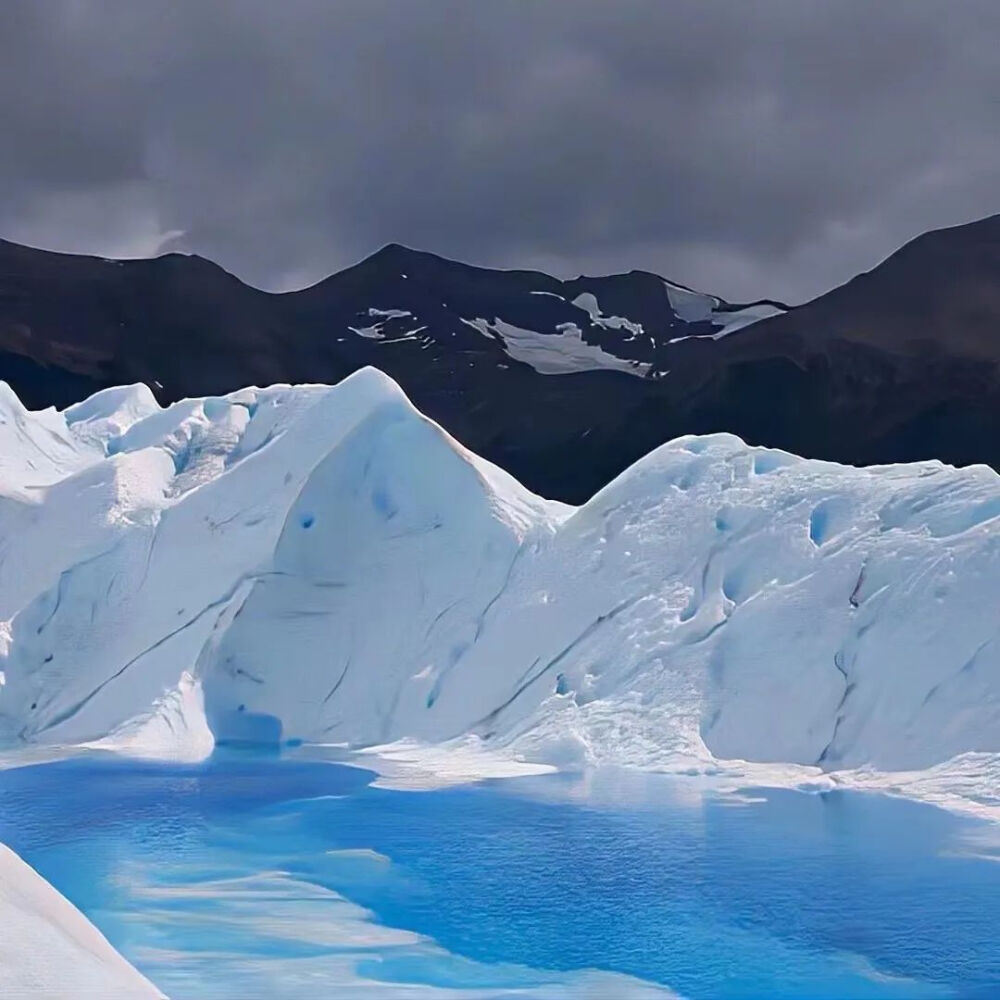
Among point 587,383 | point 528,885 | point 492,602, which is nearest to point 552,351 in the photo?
point 587,383

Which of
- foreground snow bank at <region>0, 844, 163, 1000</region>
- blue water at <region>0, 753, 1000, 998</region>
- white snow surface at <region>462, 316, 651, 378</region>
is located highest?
white snow surface at <region>462, 316, 651, 378</region>

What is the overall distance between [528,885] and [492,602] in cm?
902

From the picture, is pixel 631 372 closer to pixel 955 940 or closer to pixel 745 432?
pixel 745 432

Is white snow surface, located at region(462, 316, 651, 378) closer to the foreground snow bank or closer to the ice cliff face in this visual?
the ice cliff face

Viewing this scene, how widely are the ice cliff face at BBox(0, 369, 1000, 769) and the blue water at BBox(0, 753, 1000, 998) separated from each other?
67.4 inches

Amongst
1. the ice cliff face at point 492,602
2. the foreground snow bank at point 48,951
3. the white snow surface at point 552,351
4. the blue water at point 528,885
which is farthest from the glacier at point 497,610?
the white snow surface at point 552,351

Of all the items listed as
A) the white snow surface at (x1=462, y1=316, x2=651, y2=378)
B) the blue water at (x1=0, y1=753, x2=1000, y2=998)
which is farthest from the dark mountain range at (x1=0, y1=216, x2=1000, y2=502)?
the blue water at (x1=0, y1=753, x2=1000, y2=998)

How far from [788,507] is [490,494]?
16.7ft

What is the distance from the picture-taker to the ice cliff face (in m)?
14.6

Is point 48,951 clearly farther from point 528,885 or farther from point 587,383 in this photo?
point 587,383

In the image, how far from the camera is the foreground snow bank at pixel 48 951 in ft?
15.2

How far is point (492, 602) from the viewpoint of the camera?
18672 millimetres

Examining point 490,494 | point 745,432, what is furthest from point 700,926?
point 745,432

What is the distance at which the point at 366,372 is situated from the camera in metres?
22.9
